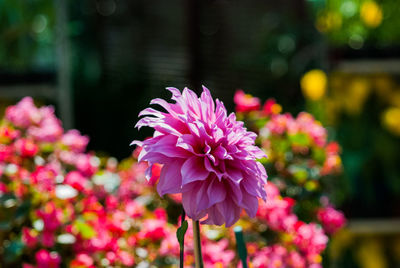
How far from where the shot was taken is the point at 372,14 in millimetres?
2385

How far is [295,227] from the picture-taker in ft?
3.86

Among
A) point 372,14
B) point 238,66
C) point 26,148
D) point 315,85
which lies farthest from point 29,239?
point 238,66

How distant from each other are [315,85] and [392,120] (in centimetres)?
Result: 36

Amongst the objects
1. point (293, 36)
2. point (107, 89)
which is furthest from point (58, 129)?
point (293, 36)

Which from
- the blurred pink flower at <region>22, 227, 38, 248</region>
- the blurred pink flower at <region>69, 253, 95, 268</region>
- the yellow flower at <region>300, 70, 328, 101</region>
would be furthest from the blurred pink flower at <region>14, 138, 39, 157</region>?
the yellow flower at <region>300, 70, 328, 101</region>

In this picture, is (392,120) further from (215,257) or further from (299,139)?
(215,257)

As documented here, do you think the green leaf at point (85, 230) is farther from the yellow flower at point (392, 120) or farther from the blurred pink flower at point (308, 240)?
the yellow flower at point (392, 120)

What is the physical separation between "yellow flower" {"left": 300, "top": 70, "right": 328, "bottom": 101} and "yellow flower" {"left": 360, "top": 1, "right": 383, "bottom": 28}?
11.5 inches

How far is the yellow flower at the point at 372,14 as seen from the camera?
2.38 metres

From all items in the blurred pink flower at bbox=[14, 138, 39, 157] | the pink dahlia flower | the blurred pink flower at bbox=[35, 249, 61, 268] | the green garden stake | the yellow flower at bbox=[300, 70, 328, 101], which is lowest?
the blurred pink flower at bbox=[35, 249, 61, 268]

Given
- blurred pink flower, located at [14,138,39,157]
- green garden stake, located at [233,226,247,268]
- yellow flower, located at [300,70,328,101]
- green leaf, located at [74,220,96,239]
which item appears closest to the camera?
green garden stake, located at [233,226,247,268]

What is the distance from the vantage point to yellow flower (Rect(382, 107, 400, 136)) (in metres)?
2.29

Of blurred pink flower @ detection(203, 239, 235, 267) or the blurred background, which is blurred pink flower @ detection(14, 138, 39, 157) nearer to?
blurred pink flower @ detection(203, 239, 235, 267)

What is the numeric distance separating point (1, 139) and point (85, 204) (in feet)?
0.89
